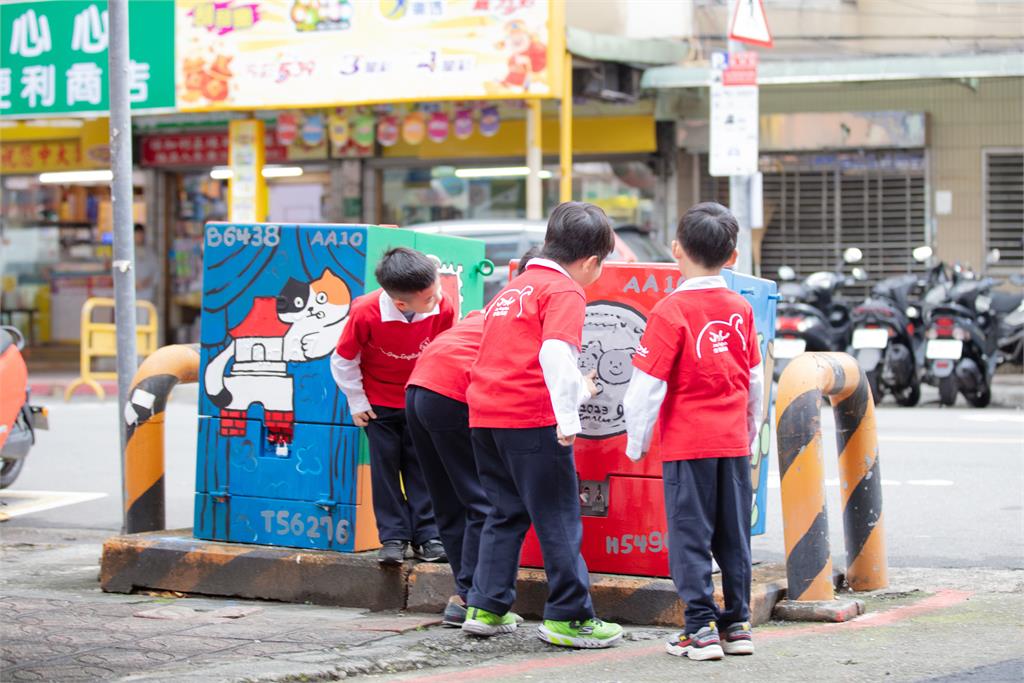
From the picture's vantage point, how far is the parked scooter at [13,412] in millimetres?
8312

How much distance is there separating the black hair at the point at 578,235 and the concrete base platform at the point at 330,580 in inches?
53.1

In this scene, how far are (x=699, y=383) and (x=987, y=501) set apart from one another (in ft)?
14.7

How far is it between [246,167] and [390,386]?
1307cm

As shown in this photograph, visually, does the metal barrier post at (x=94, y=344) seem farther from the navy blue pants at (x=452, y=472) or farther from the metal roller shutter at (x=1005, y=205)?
the navy blue pants at (x=452, y=472)

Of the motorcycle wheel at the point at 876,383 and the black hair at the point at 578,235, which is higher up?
the black hair at the point at 578,235

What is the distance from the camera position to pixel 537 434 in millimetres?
5188

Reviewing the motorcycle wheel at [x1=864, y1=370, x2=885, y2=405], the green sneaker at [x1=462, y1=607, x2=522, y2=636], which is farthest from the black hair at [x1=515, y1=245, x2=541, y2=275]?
the motorcycle wheel at [x1=864, y1=370, x2=885, y2=405]

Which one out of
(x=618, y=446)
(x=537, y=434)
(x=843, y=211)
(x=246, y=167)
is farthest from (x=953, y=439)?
(x=246, y=167)

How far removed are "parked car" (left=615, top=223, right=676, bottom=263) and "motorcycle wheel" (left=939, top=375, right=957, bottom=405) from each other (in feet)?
A: 9.95

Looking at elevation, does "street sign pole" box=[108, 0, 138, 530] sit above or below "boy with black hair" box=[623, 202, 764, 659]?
above

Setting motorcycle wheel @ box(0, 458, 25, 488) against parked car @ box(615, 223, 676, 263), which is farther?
parked car @ box(615, 223, 676, 263)

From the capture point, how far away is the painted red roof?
6.44m

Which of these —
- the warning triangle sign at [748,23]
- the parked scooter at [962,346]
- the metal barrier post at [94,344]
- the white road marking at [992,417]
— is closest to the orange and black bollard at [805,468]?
the white road marking at [992,417]

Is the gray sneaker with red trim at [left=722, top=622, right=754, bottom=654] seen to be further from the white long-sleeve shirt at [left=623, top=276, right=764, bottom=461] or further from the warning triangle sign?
the warning triangle sign
